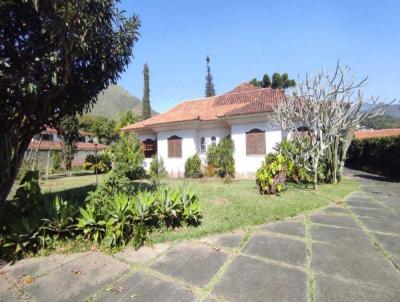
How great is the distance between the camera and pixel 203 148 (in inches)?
688

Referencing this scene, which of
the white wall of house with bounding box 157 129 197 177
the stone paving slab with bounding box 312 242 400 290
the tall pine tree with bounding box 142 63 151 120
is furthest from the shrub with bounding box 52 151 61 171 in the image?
the stone paving slab with bounding box 312 242 400 290

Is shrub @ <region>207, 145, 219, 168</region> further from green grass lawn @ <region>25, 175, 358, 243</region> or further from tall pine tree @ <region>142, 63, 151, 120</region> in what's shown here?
tall pine tree @ <region>142, 63, 151, 120</region>

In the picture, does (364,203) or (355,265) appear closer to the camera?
(355,265)

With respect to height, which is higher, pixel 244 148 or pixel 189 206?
pixel 244 148

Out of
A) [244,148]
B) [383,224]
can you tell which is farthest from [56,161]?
[383,224]

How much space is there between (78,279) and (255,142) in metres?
12.6

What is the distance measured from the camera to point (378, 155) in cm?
1788

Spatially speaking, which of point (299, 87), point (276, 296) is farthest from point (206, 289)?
point (299, 87)

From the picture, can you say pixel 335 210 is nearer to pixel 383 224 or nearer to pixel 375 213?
pixel 375 213

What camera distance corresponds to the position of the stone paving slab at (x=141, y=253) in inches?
180

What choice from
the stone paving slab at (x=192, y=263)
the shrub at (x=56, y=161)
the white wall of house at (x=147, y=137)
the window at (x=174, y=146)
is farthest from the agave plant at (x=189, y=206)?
the shrub at (x=56, y=161)

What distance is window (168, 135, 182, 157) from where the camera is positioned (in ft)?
58.0

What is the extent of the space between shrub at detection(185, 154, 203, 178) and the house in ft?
1.66

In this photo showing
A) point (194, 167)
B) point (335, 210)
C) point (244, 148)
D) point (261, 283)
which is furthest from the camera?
point (194, 167)
